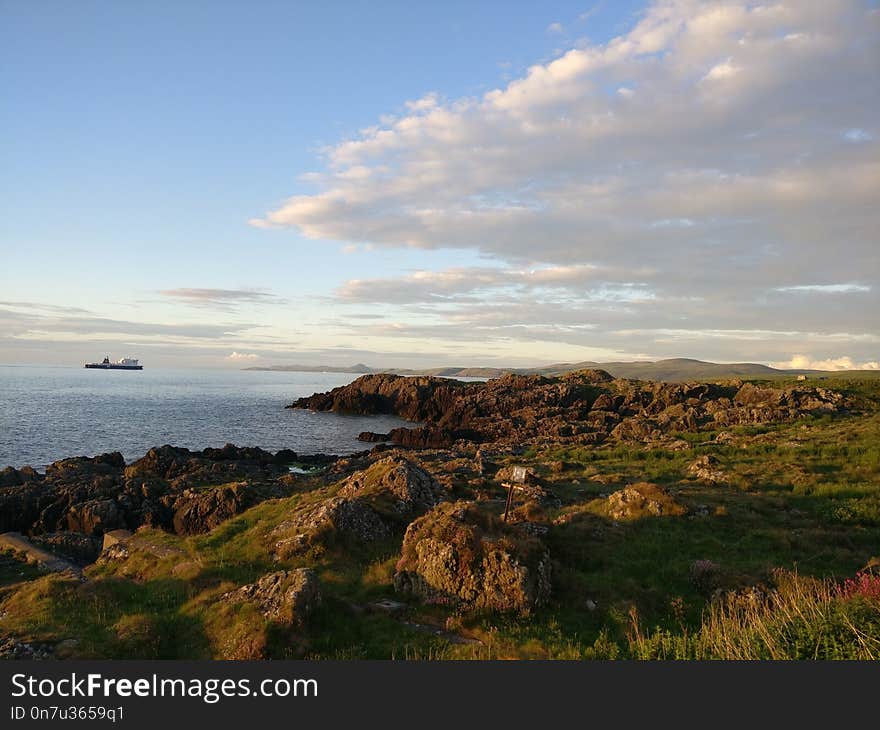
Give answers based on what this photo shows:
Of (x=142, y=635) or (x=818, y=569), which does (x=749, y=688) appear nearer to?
(x=818, y=569)

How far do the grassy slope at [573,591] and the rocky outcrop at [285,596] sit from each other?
36 cm

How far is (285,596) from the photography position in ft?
42.0

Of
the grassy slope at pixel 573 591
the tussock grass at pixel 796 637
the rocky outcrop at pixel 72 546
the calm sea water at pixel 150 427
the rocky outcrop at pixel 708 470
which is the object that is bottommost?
the calm sea water at pixel 150 427

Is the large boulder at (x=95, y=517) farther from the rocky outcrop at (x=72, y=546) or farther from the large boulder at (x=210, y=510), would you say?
the rocky outcrop at (x=72, y=546)

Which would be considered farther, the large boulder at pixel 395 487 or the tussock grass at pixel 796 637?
the large boulder at pixel 395 487

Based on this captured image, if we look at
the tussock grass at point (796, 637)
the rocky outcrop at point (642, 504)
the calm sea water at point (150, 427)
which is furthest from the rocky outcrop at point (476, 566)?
the calm sea water at point (150, 427)

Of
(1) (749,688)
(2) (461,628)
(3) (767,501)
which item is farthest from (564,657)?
(3) (767,501)

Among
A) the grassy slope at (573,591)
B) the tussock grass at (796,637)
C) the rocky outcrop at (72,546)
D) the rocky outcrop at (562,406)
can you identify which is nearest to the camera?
the tussock grass at (796,637)

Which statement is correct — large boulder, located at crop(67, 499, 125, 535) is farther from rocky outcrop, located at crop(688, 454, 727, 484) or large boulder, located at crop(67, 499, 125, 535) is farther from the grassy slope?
rocky outcrop, located at crop(688, 454, 727, 484)

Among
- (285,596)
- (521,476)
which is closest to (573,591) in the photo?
(521,476)

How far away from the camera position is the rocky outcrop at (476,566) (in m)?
13.5

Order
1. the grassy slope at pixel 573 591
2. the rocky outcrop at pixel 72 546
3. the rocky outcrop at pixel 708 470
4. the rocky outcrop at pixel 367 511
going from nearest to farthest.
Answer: the grassy slope at pixel 573 591 < the rocky outcrop at pixel 367 511 < the rocky outcrop at pixel 72 546 < the rocky outcrop at pixel 708 470

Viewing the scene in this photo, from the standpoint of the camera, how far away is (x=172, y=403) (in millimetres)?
129375

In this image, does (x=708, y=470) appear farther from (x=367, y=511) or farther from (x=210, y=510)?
(x=210, y=510)
